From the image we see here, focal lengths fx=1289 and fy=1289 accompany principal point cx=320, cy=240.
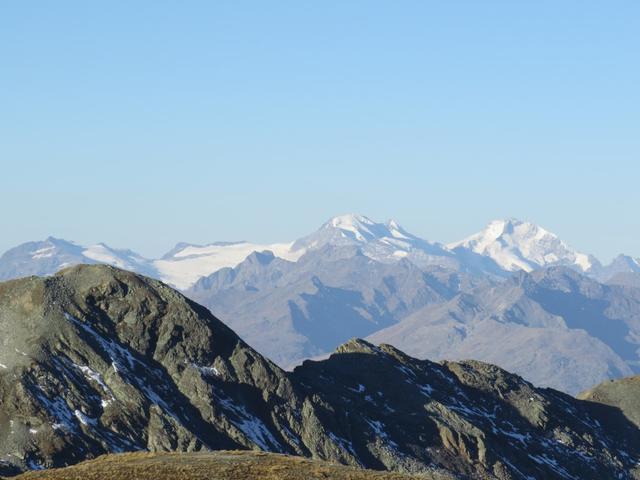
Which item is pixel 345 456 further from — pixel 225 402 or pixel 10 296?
pixel 10 296

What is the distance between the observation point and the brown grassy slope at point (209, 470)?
89.7m

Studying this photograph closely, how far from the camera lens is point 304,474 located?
92812 millimetres

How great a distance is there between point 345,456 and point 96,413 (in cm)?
4005

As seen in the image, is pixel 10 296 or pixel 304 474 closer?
pixel 304 474

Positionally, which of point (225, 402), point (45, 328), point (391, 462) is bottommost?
Answer: point (391, 462)

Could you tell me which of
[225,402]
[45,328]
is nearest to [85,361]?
[45,328]

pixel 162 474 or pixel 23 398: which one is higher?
pixel 162 474

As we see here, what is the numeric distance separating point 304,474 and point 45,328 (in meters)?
106

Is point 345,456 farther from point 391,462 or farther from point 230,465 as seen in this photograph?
point 230,465

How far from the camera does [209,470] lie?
91.9m

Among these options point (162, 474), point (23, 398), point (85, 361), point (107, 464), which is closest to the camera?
point (162, 474)

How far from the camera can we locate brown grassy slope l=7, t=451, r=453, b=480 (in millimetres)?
89688

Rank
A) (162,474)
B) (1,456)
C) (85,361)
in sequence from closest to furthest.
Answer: (162,474), (1,456), (85,361)

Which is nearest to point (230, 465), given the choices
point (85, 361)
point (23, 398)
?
point (23, 398)
